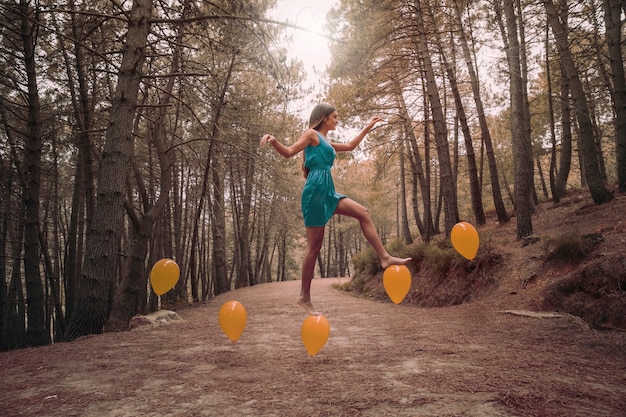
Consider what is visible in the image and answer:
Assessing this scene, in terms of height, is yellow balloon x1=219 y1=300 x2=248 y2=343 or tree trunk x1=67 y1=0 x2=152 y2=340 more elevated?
tree trunk x1=67 y1=0 x2=152 y2=340

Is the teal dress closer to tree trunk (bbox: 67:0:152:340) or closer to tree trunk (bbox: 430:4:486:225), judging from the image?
tree trunk (bbox: 67:0:152:340)

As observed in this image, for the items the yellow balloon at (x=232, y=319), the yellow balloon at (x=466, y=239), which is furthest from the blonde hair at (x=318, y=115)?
the yellow balloon at (x=466, y=239)

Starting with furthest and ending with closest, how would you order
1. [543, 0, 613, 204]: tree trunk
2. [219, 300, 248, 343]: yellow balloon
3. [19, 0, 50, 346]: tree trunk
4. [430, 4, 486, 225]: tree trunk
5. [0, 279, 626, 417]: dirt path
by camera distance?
1. [430, 4, 486, 225]: tree trunk
2. [543, 0, 613, 204]: tree trunk
3. [19, 0, 50, 346]: tree trunk
4. [219, 300, 248, 343]: yellow balloon
5. [0, 279, 626, 417]: dirt path

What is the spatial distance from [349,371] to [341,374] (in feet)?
0.30

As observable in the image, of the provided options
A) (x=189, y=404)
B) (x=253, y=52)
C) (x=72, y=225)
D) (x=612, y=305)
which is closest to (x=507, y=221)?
(x=612, y=305)

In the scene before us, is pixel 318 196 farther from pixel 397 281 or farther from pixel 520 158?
pixel 520 158

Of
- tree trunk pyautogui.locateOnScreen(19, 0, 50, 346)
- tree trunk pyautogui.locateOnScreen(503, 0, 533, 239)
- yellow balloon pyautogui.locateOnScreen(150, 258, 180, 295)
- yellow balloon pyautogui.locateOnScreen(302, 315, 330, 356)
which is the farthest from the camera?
tree trunk pyautogui.locateOnScreen(503, 0, 533, 239)

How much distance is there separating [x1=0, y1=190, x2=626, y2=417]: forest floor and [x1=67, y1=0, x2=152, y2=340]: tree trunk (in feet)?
1.51

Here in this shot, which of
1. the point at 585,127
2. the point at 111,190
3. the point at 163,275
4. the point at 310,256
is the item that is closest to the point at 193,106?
the point at 111,190

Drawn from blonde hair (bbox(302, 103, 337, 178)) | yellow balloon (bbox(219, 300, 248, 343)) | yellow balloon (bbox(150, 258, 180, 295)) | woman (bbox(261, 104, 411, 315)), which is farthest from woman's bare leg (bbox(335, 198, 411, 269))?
yellow balloon (bbox(150, 258, 180, 295))

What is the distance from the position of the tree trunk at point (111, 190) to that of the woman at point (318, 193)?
3.20m

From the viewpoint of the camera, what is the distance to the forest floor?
1959 mm

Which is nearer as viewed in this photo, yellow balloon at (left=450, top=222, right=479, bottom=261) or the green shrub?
yellow balloon at (left=450, top=222, right=479, bottom=261)

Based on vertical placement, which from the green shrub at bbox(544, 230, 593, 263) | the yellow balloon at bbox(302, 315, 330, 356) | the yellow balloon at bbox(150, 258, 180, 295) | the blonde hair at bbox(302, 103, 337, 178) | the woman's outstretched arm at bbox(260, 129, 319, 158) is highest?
the blonde hair at bbox(302, 103, 337, 178)
